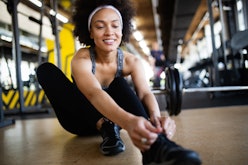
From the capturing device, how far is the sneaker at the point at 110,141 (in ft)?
3.15

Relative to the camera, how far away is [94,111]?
1142 mm

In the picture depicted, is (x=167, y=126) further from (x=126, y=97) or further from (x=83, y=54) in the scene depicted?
(x=83, y=54)

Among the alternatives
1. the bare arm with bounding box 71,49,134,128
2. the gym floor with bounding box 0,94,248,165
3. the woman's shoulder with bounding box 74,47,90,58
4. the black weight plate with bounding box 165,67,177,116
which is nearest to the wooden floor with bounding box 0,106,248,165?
the gym floor with bounding box 0,94,248,165

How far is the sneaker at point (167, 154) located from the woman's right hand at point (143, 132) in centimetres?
2

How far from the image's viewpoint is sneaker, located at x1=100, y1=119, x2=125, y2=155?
96 centimetres

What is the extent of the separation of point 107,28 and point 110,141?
0.42 meters

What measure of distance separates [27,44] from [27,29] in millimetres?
776

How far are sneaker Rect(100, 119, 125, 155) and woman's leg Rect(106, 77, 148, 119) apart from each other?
120mm

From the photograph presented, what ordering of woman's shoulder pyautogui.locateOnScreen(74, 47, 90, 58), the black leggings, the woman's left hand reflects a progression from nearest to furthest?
the woman's left hand, woman's shoulder pyautogui.locateOnScreen(74, 47, 90, 58), the black leggings

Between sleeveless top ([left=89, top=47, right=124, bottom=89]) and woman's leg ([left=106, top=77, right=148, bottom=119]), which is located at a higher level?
sleeveless top ([left=89, top=47, right=124, bottom=89])

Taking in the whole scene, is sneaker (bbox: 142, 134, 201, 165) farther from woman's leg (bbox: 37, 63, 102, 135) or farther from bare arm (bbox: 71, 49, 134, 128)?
woman's leg (bbox: 37, 63, 102, 135)

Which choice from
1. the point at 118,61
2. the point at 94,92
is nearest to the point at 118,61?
the point at 118,61

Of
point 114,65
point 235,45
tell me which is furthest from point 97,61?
point 235,45

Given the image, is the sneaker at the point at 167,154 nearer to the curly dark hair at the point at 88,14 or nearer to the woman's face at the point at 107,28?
the woman's face at the point at 107,28
